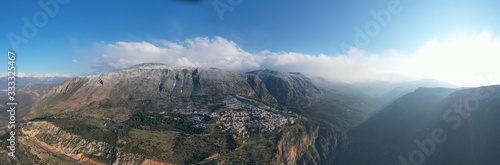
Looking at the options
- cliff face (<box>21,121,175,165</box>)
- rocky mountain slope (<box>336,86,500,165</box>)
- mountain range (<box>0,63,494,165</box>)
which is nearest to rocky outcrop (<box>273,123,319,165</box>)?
mountain range (<box>0,63,494,165</box>)

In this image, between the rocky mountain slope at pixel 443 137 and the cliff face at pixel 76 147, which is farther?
the rocky mountain slope at pixel 443 137

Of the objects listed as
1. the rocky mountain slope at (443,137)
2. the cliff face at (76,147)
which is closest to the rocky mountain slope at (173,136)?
the cliff face at (76,147)

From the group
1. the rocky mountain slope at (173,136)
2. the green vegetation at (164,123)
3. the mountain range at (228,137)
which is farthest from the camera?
the green vegetation at (164,123)

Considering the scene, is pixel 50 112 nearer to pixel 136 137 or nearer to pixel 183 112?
pixel 183 112

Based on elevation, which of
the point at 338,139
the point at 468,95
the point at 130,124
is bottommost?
the point at 338,139

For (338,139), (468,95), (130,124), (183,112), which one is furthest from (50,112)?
(468,95)

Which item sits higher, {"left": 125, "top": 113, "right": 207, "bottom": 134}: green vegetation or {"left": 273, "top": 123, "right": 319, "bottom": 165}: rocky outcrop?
{"left": 125, "top": 113, "right": 207, "bottom": 134}: green vegetation

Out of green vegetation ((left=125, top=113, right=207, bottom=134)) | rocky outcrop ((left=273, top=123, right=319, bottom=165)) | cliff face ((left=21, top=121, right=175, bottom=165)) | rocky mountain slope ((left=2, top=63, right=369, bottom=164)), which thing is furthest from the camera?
green vegetation ((left=125, top=113, right=207, bottom=134))

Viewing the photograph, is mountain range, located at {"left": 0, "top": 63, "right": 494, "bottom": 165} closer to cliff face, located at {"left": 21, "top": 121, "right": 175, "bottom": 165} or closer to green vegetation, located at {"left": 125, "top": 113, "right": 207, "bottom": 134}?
cliff face, located at {"left": 21, "top": 121, "right": 175, "bottom": 165}

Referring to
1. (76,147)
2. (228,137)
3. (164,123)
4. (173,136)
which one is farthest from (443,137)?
(76,147)

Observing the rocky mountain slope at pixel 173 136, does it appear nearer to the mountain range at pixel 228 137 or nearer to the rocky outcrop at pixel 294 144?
the rocky outcrop at pixel 294 144

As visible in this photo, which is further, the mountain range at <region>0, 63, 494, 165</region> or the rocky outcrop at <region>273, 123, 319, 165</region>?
the rocky outcrop at <region>273, 123, 319, 165</region>
